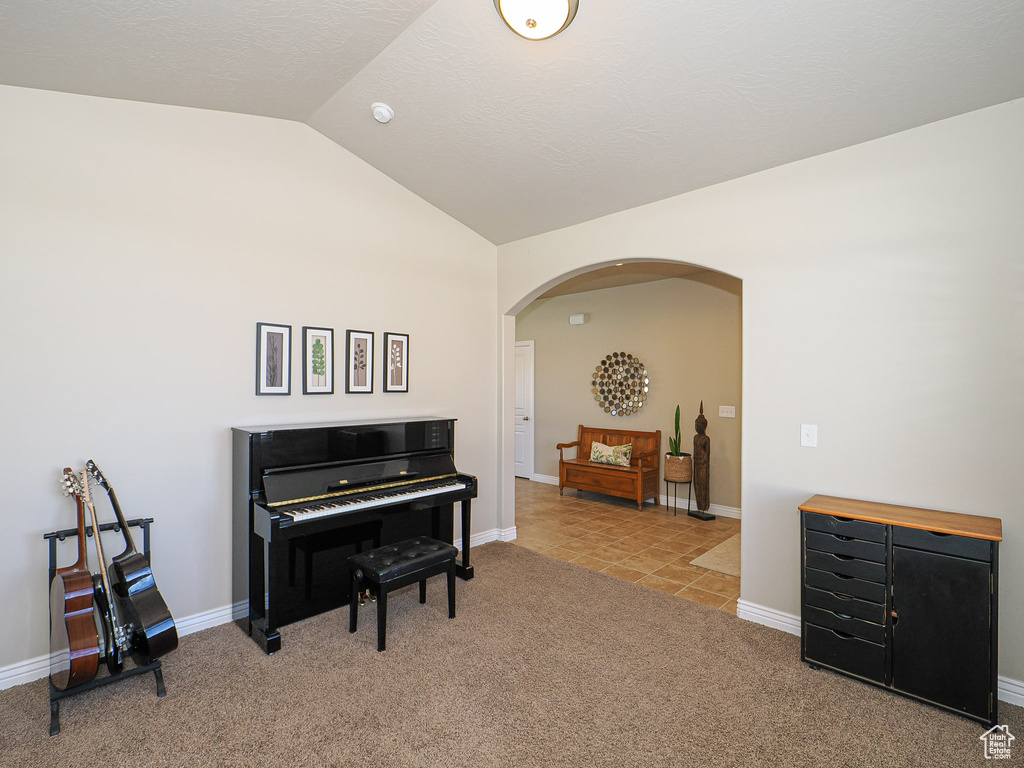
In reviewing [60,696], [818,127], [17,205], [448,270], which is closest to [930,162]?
[818,127]

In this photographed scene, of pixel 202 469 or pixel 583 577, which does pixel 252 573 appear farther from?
pixel 583 577

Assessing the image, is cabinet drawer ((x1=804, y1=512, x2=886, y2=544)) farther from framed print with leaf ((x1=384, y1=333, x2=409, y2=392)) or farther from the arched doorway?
framed print with leaf ((x1=384, y1=333, x2=409, y2=392))

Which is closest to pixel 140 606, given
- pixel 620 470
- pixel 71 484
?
pixel 71 484

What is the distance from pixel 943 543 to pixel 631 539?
2.65 m

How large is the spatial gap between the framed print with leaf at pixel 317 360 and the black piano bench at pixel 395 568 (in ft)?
3.62

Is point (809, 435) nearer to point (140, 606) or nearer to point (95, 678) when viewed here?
point (140, 606)

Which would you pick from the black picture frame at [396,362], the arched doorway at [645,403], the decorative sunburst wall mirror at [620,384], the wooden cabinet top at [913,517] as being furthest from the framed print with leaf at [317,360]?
the decorative sunburst wall mirror at [620,384]

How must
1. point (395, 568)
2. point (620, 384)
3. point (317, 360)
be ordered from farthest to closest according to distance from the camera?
point (620, 384)
point (317, 360)
point (395, 568)

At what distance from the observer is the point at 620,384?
6.26 metres

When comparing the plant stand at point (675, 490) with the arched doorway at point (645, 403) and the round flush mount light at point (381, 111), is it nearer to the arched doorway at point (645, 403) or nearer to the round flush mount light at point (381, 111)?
the arched doorway at point (645, 403)

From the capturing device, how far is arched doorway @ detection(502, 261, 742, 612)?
4180mm

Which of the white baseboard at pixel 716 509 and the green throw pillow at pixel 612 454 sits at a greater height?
the green throw pillow at pixel 612 454

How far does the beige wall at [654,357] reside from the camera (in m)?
5.42

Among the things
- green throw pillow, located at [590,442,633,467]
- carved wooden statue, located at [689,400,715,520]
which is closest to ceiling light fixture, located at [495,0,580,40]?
carved wooden statue, located at [689,400,715,520]
